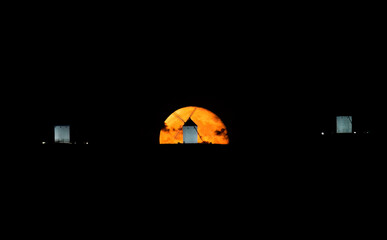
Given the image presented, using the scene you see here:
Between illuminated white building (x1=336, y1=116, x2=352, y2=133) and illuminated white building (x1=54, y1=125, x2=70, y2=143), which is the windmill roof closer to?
illuminated white building (x1=54, y1=125, x2=70, y2=143)

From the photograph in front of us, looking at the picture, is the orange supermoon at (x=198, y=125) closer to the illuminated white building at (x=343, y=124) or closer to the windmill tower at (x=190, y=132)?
the windmill tower at (x=190, y=132)

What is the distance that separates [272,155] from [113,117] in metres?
4.01

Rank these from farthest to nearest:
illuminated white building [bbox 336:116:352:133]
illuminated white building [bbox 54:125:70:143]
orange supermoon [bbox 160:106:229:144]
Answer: illuminated white building [bbox 54:125:70:143], illuminated white building [bbox 336:116:352:133], orange supermoon [bbox 160:106:229:144]

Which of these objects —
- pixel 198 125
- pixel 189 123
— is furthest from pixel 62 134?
pixel 198 125

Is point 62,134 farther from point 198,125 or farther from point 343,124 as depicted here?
point 343,124

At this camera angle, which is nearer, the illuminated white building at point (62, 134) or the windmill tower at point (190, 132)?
the windmill tower at point (190, 132)

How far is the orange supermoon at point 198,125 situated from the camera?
549 cm

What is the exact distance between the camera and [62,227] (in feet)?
11.7

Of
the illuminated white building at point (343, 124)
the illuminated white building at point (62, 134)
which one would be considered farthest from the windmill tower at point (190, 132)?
the illuminated white building at point (343, 124)

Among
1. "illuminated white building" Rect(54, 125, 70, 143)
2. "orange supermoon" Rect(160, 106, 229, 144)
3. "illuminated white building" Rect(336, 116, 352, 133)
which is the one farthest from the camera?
"illuminated white building" Rect(54, 125, 70, 143)

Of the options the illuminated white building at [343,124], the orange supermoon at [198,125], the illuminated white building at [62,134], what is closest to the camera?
the orange supermoon at [198,125]

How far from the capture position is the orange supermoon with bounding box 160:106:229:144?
549 cm

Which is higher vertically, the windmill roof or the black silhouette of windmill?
the windmill roof

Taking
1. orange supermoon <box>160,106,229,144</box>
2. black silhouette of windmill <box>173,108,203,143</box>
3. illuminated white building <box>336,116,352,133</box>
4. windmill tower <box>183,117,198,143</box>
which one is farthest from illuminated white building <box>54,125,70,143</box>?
illuminated white building <box>336,116,352,133</box>
